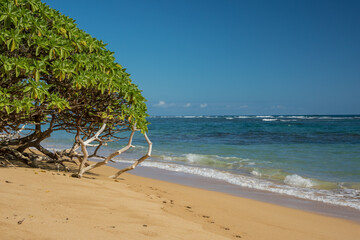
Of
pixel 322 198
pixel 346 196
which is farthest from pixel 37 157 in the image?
pixel 346 196

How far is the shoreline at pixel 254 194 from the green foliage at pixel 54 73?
11.5ft

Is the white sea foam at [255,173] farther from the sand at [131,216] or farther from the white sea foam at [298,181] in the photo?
the sand at [131,216]

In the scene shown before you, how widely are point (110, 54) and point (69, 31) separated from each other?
1110 millimetres

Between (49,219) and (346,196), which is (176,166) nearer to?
(346,196)

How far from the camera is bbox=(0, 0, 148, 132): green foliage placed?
5.06 m

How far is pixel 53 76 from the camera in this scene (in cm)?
587

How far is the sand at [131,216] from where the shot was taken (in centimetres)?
352

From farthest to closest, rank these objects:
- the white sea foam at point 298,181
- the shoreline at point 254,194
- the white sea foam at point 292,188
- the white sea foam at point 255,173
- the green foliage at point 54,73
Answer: the white sea foam at point 255,173 → the white sea foam at point 298,181 → the white sea foam at point 292,188 → the shoreline at point 254,194 → the green foliage at point 54,73

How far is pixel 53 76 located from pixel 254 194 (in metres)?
5.99

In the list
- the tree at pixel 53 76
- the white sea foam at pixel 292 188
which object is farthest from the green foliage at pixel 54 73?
the white sea foam at pixel 292 188

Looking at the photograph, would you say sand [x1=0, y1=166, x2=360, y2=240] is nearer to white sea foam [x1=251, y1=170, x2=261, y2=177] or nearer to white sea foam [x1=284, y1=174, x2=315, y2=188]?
white sea foam [x1=284, y1=174, x2=315, y2=188]

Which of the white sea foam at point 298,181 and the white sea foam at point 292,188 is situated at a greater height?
the white sea foam at point 298,181

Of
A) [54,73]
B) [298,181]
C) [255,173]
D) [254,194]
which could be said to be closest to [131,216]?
[54,73]

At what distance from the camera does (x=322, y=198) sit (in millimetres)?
8148
